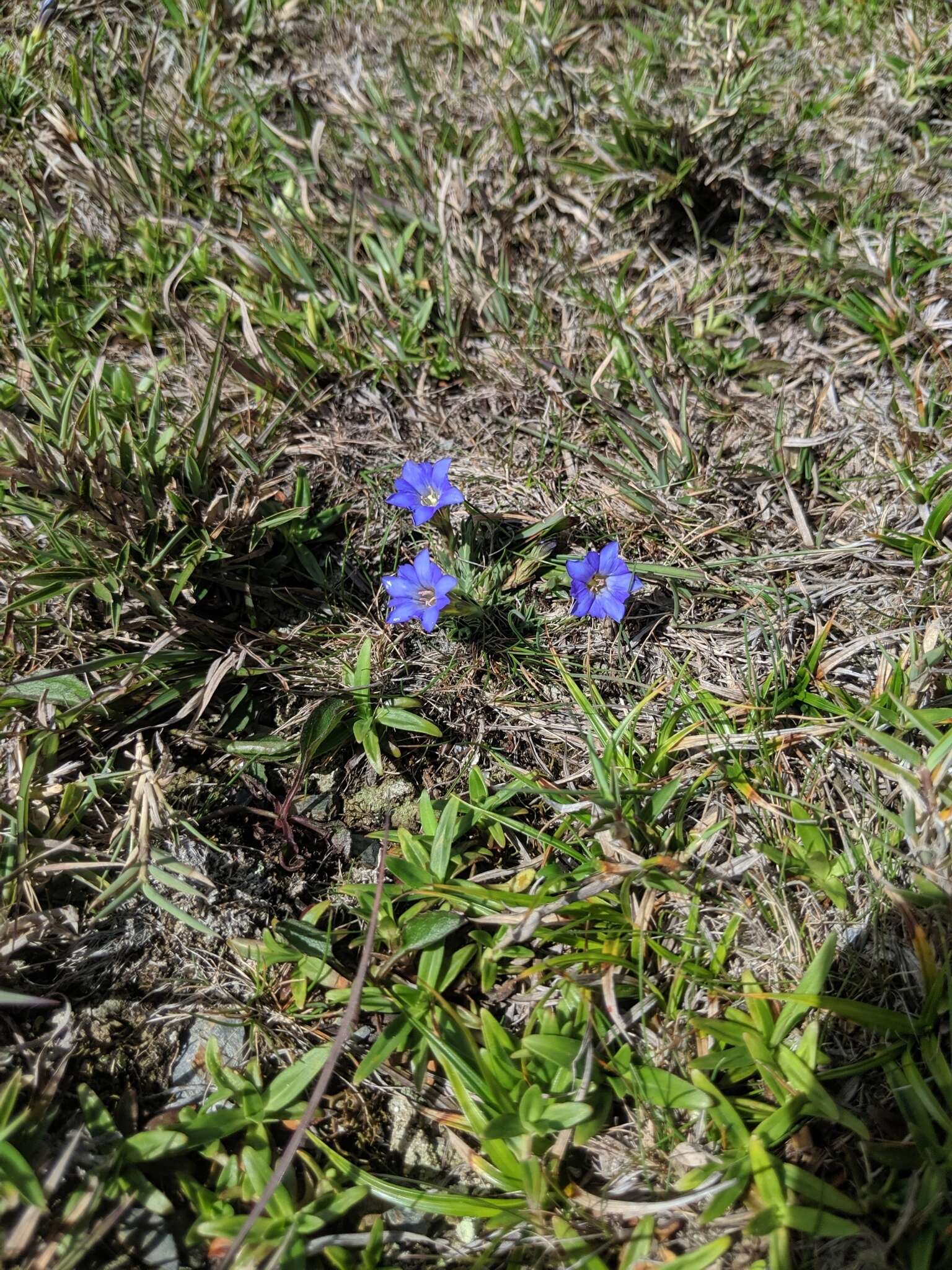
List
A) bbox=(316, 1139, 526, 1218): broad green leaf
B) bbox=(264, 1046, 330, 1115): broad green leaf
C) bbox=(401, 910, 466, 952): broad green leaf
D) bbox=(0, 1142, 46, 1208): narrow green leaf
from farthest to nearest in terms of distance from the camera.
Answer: bbox=(401, 910, 466, 952): broad green leaf
bbox=(264, 1046, 330, 1115): broad green leaf
bbox=(316, 1139, 526, 1218): broad green leaf
bbox=(0, 1142, 46, 1208): narrow green leaf

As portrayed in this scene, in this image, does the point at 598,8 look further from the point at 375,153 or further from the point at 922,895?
the point at 922,895

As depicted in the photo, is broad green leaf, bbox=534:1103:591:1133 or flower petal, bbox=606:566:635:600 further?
flower petal, bbox=606:566:635:600

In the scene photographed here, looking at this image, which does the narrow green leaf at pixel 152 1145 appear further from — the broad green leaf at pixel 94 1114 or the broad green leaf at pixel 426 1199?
the broad green leaf at pixel 426 1199

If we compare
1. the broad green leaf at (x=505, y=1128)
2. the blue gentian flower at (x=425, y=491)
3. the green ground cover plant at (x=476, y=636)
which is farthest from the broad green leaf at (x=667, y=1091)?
the blue gentian flower at (x=425, y=491)

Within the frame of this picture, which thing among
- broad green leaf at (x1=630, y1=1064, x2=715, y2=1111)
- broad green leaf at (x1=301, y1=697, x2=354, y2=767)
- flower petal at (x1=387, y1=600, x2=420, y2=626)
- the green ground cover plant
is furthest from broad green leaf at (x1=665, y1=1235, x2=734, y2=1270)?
flower petal at (x1=387, y1=600, x2=420, y2=626)

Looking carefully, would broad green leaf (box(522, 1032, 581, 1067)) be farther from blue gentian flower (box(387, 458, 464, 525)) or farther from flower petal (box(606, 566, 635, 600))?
blue gentian flower (box(387, 458, 464, 525))
